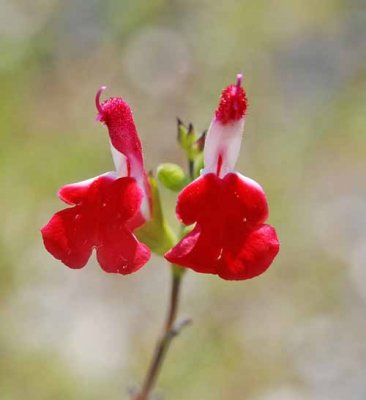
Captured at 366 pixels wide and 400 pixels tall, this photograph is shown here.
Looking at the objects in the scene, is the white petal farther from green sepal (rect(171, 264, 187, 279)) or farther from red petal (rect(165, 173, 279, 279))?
green sepal (rect(171, 264, 187, 279))

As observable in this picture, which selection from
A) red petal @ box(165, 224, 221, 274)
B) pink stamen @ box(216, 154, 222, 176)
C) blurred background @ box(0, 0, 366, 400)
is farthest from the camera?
blurred background @ box(0, 0, 366, 400)

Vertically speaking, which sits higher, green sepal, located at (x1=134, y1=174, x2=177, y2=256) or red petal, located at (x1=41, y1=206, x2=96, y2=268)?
green sepal, located at (x1=134, y1=174, x2=177, y2=256)

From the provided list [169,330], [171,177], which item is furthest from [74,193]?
[169,330]

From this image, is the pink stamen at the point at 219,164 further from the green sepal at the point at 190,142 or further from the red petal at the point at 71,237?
the red petal at the point at 71,237

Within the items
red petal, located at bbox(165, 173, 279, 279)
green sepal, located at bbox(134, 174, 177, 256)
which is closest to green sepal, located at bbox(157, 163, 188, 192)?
green sepal, located at bbox(134, 174, 177, 256)

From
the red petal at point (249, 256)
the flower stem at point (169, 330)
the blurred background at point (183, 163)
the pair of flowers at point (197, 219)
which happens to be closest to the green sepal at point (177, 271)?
the flower stem at point (169, 330)

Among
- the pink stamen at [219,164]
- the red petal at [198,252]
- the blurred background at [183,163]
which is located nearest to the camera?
the red petal at [198,252]

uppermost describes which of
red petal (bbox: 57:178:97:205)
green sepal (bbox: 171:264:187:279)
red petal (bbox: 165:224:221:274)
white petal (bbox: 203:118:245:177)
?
white petal (bbox: 203:118:245:177)

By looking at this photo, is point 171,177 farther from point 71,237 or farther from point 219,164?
point 71,237
